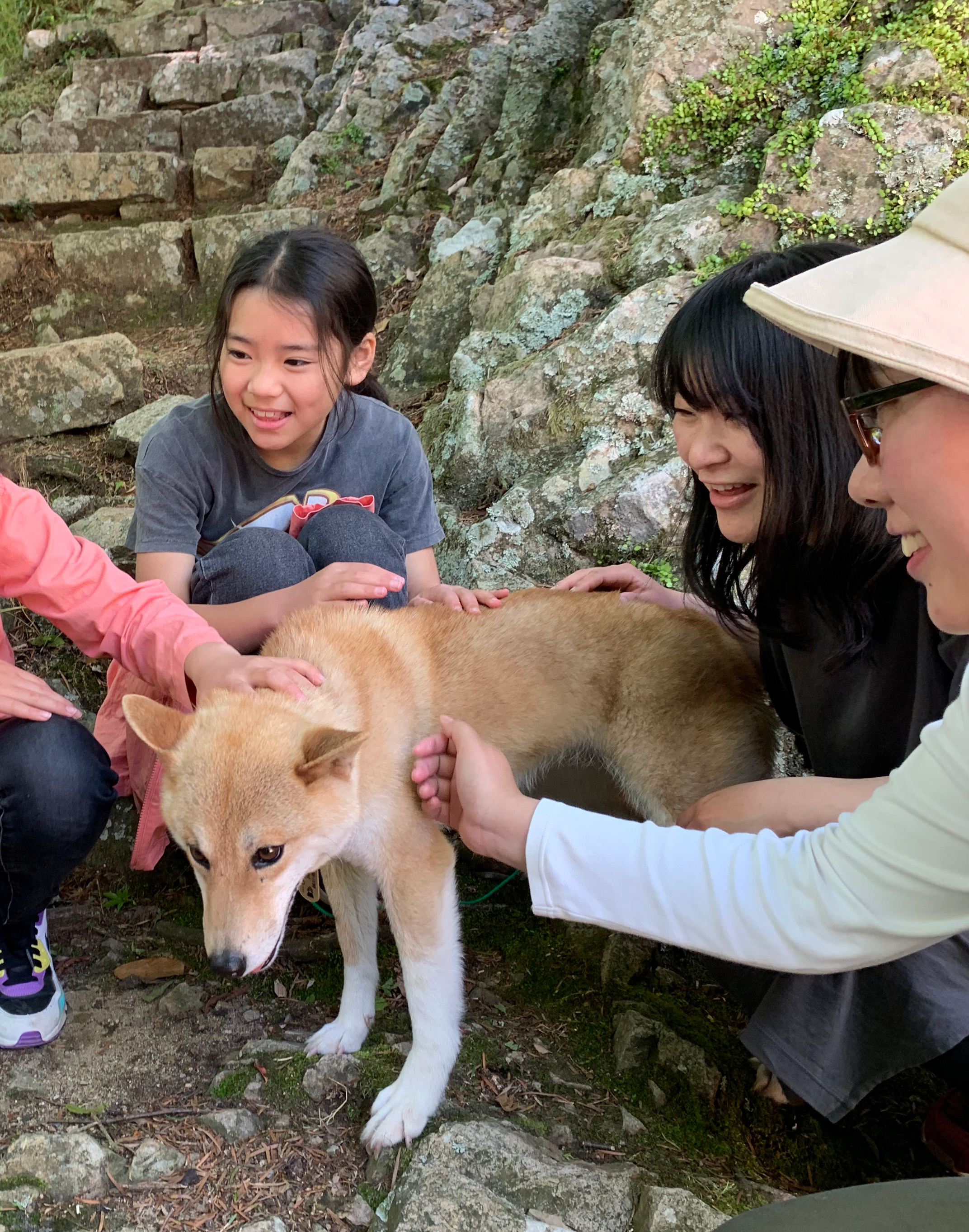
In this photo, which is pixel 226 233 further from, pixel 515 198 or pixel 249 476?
pixel 249 476

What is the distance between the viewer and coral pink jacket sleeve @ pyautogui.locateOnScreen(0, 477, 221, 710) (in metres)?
2.94

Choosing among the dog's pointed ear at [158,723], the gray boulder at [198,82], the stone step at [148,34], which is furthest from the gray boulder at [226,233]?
the dog's pointed ear at [158,723]

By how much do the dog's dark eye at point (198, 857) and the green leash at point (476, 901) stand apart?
1.19 meters

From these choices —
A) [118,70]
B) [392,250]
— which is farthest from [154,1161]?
[118,70]

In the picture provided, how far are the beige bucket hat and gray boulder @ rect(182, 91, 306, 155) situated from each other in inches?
445

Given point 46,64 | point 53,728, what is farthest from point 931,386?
point 46,64

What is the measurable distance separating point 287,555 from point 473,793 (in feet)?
5.15

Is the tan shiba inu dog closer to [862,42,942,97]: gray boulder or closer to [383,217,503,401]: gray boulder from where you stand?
[862,42,942,97]: gray boulder

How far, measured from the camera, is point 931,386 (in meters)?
1.36

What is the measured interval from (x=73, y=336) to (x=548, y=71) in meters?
4.88

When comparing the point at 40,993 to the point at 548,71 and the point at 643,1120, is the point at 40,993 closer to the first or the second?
the point at 643,1120

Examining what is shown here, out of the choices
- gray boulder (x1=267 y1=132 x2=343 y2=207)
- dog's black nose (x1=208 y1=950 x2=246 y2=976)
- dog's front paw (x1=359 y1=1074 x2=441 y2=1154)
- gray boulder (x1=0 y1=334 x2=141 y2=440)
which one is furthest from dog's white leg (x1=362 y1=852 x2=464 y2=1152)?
gray boulder (x1=267 y1=132 x2=343 y2=207)

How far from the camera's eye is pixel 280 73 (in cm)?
1177

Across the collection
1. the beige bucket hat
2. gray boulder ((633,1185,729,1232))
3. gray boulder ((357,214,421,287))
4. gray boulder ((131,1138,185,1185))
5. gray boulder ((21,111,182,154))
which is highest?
gray boulder ((21,111,182,154))
